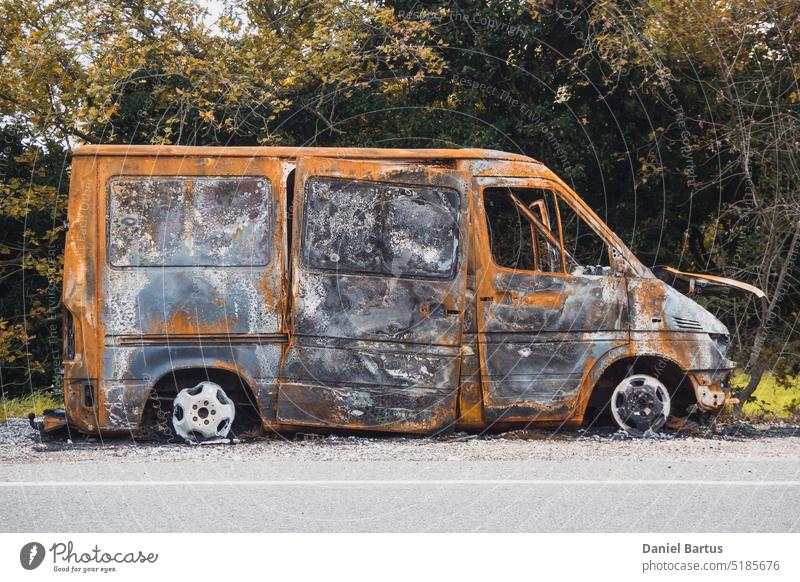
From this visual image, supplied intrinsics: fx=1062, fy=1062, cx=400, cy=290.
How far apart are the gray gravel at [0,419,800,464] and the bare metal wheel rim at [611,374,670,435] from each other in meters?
0.15

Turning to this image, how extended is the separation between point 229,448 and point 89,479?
5.47 ft

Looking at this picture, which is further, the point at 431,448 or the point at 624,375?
the point at 624,375

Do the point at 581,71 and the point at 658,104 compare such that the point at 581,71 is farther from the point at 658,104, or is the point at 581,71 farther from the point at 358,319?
the point at 358,319

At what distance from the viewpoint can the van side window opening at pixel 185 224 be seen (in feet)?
28.8

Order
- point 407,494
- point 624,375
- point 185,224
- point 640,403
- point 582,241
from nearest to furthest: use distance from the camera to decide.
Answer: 1. point 407,494
2. point 185,224
3. point 640,403
4. point 624,375
5. point 582,241

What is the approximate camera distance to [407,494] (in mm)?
6605

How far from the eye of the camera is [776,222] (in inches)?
479

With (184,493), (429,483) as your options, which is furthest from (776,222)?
(184,493)

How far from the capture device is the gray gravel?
26.8ft

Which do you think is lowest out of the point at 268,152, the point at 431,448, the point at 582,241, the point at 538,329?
the point at 431,448

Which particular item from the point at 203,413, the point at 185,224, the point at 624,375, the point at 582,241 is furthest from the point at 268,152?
A: the point at 582,241

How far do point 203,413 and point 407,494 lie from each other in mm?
2888

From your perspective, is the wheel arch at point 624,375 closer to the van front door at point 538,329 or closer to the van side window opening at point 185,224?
the van front door at point 538,329

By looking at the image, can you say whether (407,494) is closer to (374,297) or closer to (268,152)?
(374,297)
